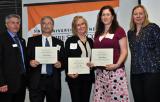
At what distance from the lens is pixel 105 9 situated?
362cm

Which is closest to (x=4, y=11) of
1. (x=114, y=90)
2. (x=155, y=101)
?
(x=114, y=90)

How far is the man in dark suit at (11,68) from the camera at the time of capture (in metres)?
3.68

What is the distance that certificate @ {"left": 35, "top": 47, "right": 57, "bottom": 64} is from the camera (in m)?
3.83

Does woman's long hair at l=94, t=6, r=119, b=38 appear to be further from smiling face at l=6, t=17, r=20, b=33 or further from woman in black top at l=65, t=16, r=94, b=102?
smiling face at l=6, t=17, r=20, b=33

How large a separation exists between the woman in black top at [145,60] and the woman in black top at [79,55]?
2.16 feet

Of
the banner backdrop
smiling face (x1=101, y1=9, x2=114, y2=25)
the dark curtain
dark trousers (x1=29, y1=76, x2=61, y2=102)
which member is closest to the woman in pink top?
smiling face (x1=101, y1=9, x2=114, y2=25)

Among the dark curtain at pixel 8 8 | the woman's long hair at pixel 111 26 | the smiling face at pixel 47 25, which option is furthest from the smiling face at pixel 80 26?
the dark curtain at pixel 8 8

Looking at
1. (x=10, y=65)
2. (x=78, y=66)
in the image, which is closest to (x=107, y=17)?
(x=78, y=66)

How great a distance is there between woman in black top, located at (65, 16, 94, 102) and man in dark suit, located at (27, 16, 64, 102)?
0.59 ft

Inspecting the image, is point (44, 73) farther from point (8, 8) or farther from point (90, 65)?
point (8, 8)

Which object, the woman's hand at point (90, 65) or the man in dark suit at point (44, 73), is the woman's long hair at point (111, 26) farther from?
the man in dark suit at point (44, 73)

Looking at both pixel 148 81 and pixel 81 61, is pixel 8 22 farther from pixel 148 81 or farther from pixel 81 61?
pixel 148 81

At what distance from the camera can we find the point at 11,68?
371 centimetres

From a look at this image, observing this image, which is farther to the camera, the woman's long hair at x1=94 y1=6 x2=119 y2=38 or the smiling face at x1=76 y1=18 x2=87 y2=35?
the smiling face at x1=76 y1=18 x2=87 y2=35
